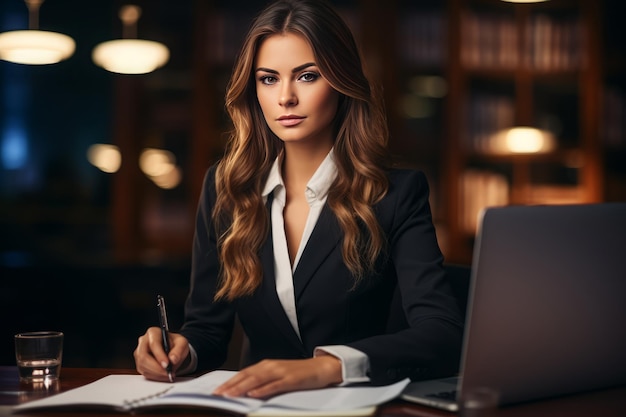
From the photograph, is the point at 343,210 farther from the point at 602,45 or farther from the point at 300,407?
the point at 602,45

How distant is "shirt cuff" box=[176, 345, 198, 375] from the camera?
64.2 inches

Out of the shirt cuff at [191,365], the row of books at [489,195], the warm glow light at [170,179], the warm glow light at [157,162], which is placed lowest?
the shirt cuff at [191,365]

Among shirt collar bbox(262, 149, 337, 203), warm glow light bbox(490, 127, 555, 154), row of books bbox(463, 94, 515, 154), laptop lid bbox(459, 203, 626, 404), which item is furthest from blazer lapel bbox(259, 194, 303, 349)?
warm glow light bbox(490, 127, 555, 154)

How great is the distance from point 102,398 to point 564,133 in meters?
4.51

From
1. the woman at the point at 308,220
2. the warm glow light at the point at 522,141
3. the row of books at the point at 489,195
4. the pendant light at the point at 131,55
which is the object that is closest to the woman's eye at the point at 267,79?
the woman at the point at 308,220

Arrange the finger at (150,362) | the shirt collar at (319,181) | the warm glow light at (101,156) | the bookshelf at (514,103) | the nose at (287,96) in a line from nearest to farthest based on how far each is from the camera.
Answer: the finger at (150,362) < the nose at (287,96) < the shirt collar at (319,181) < the bookshelf at (514,103) < the warm glow light at (101,156)

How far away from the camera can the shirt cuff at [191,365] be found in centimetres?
163

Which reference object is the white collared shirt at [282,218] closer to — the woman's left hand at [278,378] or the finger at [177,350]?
the finger at [177,350]

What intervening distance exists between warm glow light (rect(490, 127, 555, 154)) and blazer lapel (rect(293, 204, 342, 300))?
3470 millimetres

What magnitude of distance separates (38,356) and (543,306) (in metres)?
0.95

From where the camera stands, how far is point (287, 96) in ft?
5.88

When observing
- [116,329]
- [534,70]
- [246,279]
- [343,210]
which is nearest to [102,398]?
[246,279]

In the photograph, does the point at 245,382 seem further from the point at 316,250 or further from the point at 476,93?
the point at 476,93

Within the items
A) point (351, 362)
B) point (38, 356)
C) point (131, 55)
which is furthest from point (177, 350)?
point (131, 55)
